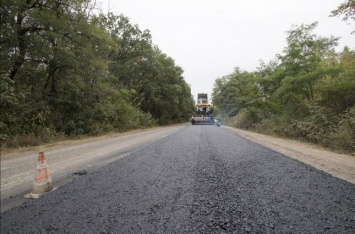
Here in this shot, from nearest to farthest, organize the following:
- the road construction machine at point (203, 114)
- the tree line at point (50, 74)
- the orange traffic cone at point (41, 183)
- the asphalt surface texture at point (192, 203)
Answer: the asphalt surface texture at point (192, 203) < the orange traffic cone at point (41, 183) < the tree line at point (50, 74) < the road construction machine at point (203, 114)

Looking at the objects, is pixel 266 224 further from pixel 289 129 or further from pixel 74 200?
pixel 289 129

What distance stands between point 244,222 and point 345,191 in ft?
7.70

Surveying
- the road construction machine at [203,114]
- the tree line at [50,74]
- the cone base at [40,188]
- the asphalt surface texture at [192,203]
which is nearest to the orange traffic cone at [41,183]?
the cone base at [40,188]

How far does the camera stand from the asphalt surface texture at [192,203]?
2.79 meters

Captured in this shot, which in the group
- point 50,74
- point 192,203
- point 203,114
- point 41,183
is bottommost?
point 192,203

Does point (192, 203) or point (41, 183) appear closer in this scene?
point (192, 203)

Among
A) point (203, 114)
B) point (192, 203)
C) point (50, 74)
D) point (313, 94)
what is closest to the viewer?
point (192, 203)

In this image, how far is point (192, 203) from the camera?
11.6ft

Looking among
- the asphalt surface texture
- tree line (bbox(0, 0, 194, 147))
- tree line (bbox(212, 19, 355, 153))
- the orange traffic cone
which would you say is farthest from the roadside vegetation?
tree line (bbox(0, 0, 194, 147))

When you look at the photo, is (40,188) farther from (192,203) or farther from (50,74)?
(50,74)

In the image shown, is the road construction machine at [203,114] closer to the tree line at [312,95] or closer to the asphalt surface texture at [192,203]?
the tree line at [312,95]

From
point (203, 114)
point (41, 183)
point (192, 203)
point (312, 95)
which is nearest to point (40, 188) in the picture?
point (41, 183)

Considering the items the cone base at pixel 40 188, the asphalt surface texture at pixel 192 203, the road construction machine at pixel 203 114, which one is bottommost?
the asphalt surface texture at pixel 192 203

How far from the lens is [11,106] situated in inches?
442
